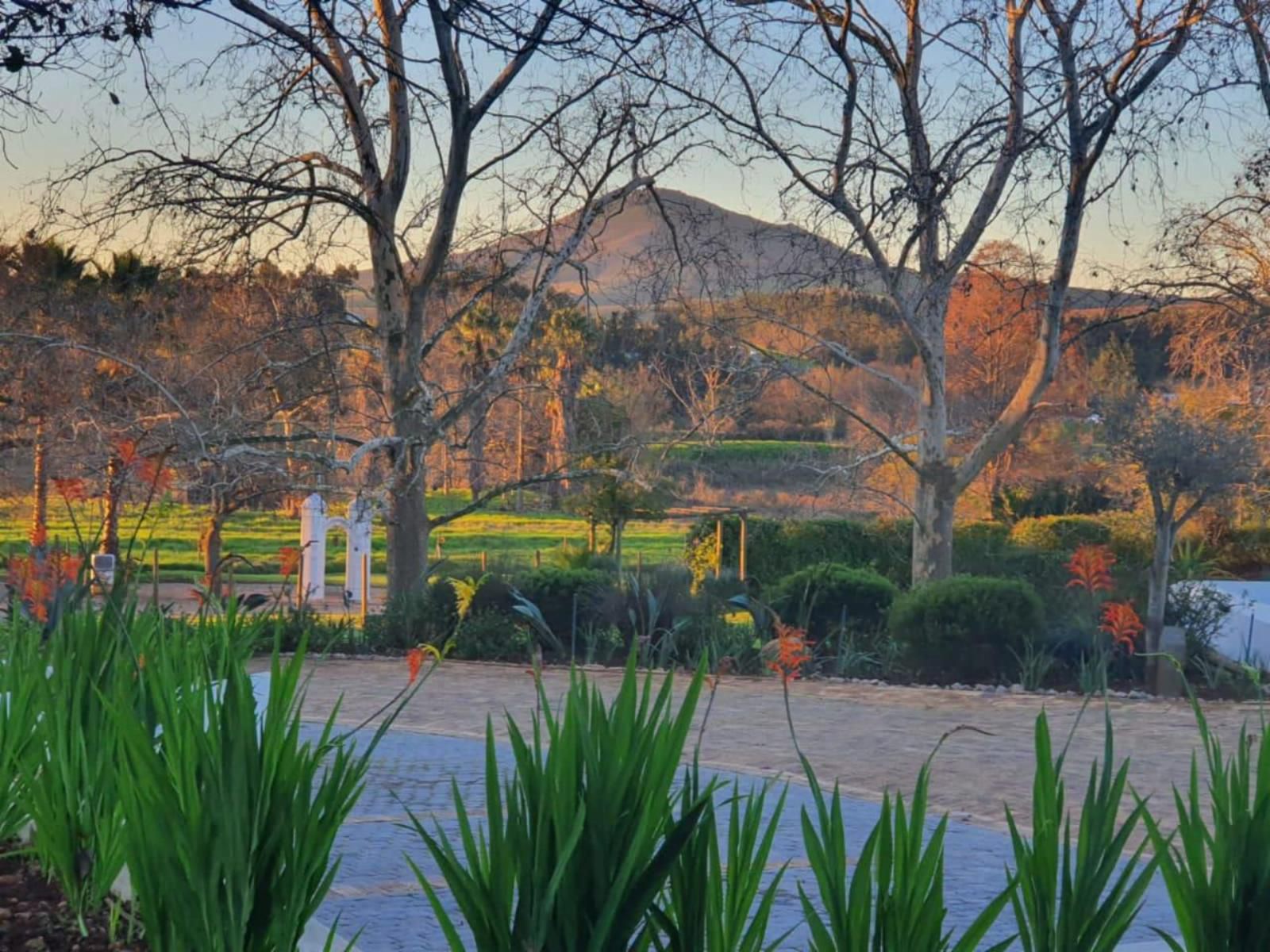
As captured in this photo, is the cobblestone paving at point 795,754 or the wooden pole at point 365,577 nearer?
the cobblestone paving at point 795,754

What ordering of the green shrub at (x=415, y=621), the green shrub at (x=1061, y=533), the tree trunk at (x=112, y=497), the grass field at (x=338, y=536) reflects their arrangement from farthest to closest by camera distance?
the grass field at (x=338, y=536) < the green shrub at (x=1061, y=533) < the green shrub at (x=415, y=621) < the tree trunk at (x=112, y=497)

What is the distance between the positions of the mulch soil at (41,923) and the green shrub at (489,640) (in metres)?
8.65

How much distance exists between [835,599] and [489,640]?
10.00 ft

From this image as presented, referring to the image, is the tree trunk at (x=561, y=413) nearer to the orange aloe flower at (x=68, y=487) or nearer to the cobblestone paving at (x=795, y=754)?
the cobblestone paving at (x=795, y=754)

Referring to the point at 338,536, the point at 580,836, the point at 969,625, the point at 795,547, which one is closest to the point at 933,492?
the point at 795,547

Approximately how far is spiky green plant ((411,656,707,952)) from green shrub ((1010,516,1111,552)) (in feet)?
59.5

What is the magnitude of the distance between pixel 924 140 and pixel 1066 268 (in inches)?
79.3

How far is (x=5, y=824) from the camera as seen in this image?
13.3 ft

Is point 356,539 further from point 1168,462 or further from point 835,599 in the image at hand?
point 1168,462

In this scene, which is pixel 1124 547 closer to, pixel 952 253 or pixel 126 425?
pixel 952 253

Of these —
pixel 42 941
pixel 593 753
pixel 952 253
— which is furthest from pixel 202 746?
pixel 952 253

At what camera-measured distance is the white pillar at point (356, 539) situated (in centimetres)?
1405

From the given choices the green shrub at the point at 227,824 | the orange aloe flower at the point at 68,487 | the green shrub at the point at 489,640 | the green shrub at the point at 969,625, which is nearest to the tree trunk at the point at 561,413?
the green shrub at the point at 489,640

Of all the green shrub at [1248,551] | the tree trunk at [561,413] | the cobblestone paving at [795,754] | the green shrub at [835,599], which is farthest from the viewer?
the tree trunk at [561,413]
